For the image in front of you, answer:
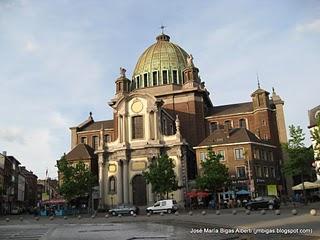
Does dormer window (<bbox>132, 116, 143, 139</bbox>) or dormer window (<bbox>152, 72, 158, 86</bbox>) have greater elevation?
dormer window (<bbox>152, 72, 158, 86</bbox>)

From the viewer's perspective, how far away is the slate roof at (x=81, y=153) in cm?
7569

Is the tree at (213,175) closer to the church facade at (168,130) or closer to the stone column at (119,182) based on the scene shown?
the church facade at (168,130)

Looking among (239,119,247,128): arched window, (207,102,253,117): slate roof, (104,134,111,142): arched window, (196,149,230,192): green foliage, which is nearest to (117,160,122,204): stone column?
(196,149,230,192): green foliage

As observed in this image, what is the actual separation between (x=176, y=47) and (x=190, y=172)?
30308mm

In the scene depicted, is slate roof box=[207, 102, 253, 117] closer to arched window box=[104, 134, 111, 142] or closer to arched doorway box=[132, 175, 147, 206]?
arched window box=[104, 134, 111, 142]

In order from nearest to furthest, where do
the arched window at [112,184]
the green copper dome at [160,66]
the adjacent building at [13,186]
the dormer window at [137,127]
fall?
the arched window at [112,184] < the dormer window at [137,127] < the green copper dome at [160,66] < the adjacent building at [13,186]

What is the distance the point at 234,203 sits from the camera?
57.5m

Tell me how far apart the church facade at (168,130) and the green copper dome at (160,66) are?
2 centimetres

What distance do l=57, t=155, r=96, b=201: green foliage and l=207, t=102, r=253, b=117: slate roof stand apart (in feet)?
101

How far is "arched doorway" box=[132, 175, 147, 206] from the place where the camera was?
6406 cm

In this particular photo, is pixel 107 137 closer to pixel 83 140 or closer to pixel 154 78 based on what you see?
pixel 83 140

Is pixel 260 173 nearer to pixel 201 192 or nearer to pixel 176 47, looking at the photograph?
pixel 201 192

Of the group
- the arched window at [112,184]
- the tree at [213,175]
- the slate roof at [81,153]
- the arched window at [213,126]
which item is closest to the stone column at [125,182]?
the arched window at [112,184]

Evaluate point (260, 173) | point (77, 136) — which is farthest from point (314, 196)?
point (77, 136)
